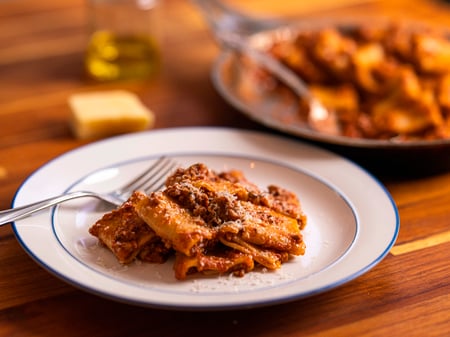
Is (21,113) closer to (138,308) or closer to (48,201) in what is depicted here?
(48,201)

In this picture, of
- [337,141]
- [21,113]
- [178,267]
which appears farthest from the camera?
[21,113]

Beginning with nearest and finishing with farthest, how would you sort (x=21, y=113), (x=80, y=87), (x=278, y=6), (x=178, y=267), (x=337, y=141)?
(x=178, y=267)
(x=337, y=141)
(x=21, y=113)
(x=80, y=87)
(x=278, y=6)

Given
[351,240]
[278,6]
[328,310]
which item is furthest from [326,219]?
[278,6]

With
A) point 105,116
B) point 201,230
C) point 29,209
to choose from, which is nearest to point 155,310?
point 201,230

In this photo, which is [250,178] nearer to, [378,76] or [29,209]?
[29,209]

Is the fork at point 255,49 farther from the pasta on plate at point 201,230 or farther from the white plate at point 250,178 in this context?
the pasta on plate at point 201,230

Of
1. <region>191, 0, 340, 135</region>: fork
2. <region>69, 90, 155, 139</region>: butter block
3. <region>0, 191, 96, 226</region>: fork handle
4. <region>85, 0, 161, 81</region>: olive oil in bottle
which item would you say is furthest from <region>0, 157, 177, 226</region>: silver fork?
<region>85, 0, 161, 81</region>: olive oil in bottle
